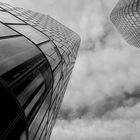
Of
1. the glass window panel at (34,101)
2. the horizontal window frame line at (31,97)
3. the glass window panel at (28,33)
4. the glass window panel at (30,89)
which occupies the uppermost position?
the glass window panel at (28,33)

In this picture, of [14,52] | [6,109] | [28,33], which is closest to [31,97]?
[6,109]

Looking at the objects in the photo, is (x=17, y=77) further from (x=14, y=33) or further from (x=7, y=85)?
(x=14, y=33)

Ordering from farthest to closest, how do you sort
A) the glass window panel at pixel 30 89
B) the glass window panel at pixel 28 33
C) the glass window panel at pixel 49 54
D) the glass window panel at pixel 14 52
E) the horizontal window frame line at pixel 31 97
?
the glass window panel at pixel 49 54, the glass window panel at pixel 28 33, the horizontal window frame line at pixel 31 97, the glass window panel at pixel 30 89, the glass window panel at pixel 14 52

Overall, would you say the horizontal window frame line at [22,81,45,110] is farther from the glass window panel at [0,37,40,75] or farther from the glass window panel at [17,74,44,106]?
the glass window panel at [0,37,40,75]

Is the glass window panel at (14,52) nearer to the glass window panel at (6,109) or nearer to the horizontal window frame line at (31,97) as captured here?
the glass window panel at (6,109)

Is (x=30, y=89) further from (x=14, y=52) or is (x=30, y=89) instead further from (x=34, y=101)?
(x=14, y=52)

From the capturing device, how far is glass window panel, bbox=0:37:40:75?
6152 millimetres

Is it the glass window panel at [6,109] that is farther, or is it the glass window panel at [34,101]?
the glass window panel at [34,101]

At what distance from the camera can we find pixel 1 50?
648cm

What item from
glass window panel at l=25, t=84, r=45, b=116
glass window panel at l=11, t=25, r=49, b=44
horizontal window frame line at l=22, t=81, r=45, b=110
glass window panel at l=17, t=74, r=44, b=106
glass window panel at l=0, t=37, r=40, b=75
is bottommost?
glass window panel at l=25, t=84, r=45, b=116

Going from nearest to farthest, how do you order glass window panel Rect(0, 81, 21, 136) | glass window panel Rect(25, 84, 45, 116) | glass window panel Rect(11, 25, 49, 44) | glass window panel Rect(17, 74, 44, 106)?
glass window panel Rect(0, 81, 21, 136)
glass window panel Rect(17, 74, 44, 106)
glass window panel Rect(25, 84, 45, 116)
glass window panel Rect(11, 25, 49, 44)

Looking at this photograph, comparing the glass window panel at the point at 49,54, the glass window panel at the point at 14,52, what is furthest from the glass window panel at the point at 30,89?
the glass window panel at the point at 49,54

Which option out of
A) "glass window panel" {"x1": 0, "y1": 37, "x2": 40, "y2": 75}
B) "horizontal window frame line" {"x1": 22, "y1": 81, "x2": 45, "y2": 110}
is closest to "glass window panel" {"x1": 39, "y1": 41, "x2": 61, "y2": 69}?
"glass window panel" {"x1": 0, "y1": 37, "x2": 40, "y2": 75}

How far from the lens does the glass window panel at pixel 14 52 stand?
20.2 feet
